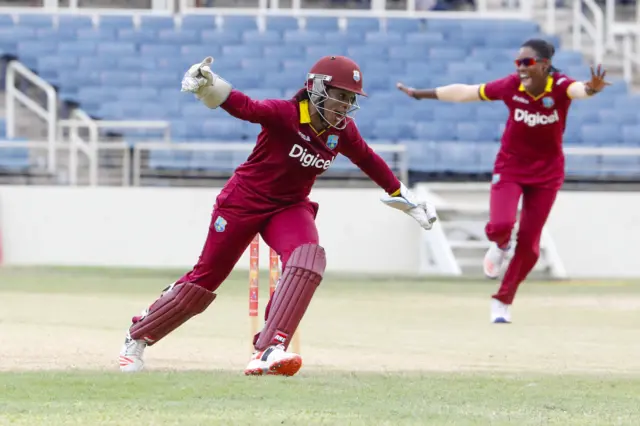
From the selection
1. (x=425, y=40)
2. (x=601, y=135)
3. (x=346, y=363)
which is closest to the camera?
(x=346, y=363)

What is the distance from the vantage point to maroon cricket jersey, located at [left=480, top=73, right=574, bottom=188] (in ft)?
38.7

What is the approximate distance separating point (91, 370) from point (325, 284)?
8723 millimetres

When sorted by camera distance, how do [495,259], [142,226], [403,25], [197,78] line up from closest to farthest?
[197,78], [495,259], [142,226], [403,25]

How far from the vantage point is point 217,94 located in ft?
24.1

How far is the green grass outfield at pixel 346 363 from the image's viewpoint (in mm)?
6488

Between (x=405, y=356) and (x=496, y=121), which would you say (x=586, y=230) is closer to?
(x=496, y=121)

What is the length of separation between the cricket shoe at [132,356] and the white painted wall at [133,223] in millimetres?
11132

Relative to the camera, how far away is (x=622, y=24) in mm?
27422

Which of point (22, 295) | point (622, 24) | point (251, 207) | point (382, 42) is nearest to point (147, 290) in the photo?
point (22, 295)

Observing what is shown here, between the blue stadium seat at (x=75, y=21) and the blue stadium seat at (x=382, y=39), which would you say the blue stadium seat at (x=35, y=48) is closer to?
the blue stadium seat at (x=75, y=21)

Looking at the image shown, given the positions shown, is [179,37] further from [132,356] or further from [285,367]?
[285,367]

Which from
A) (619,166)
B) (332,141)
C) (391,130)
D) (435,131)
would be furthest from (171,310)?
(435,131)

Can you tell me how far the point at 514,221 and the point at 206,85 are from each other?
5.10 metres

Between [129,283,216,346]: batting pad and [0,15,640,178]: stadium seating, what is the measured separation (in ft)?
41.4
